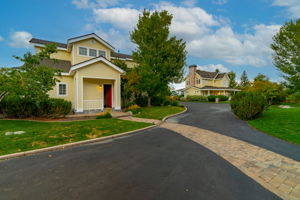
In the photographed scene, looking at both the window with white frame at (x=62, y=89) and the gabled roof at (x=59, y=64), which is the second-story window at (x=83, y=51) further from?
the window with white frame at (x=62, y=89)

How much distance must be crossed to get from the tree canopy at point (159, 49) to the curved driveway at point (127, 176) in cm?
1270

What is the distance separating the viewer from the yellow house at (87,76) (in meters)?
11.9

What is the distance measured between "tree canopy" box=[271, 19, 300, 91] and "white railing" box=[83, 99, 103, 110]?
58.4 ft

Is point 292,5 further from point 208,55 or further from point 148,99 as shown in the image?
point 208,55

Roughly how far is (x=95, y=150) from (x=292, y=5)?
710 inches

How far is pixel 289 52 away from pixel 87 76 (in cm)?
1997

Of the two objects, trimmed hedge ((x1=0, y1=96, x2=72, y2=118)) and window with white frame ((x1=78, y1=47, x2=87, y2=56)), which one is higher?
window with white frame ((x1=78, y1=47, x2=87, y2=56))

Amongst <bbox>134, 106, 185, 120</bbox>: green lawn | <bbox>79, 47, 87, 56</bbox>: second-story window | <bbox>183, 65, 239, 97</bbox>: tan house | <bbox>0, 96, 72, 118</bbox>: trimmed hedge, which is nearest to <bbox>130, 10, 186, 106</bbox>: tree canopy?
<bbox>134, 106, 185, 120</bbox>: green lawn

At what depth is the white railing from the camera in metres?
12.7

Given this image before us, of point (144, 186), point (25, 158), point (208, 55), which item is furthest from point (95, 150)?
point (208, 55)

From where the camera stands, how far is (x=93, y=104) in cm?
1305

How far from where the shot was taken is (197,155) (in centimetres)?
438

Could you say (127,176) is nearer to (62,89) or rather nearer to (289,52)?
(62,89)

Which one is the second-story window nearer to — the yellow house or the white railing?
the yellow house
